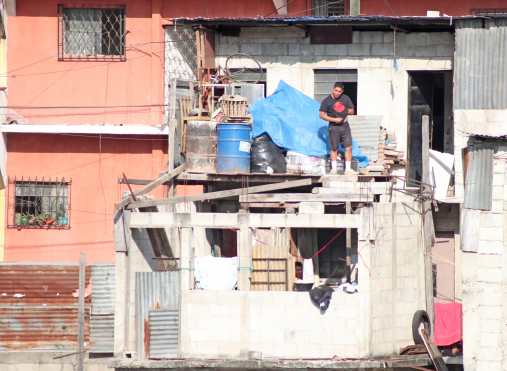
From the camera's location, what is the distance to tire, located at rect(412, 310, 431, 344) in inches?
1217

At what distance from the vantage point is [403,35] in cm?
3381

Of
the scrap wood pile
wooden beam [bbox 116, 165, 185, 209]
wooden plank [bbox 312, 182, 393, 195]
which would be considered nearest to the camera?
wooden plank [bbox 312, 182, 393, 195]

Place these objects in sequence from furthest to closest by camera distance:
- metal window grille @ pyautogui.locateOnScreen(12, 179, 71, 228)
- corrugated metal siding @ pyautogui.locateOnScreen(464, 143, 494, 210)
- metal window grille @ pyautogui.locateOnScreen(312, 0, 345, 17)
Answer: metal window grille @ pyautogui.locateOnScreen(312, 0, 345, 17) < metal window grille @ pyautogui.locateOnScreen(12, 179, 71, 228) < corrugated metal siding @ pyautogui.locateOnScreen(464, 143, 494, 210)

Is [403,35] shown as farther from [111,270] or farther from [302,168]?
[111,270]

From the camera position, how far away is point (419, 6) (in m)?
35.7

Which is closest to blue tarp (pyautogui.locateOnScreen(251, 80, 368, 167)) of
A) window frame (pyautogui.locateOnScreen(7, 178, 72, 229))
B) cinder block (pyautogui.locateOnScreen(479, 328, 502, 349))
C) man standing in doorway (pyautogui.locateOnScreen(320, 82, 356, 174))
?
man standing in doorway (pyautogui.locateOnScreen(320, 82, 356, 174))

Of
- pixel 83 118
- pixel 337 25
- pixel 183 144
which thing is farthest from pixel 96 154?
pixel 337 25

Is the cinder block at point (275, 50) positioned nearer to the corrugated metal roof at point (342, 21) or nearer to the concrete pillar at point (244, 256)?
the corrugated metal roof at point (342, 21)

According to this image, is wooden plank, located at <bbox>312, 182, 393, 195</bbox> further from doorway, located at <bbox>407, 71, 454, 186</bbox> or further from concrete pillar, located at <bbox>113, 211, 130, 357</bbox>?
concrete pillar, located at <bbox>113, 211, 130, 357</bbox>

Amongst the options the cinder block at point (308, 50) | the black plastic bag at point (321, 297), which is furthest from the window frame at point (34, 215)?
the black plastic bag at point (321, 297)

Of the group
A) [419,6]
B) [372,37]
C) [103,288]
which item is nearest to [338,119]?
[372,37]

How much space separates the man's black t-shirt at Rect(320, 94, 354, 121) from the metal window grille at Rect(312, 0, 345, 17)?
4.44m

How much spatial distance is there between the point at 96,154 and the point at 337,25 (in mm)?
5676

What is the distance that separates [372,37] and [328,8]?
2525mm
